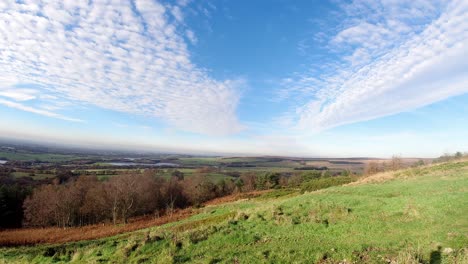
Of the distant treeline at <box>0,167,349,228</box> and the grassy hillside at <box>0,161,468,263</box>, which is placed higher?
the grassy hillside at <box>0,161,468,263</box>

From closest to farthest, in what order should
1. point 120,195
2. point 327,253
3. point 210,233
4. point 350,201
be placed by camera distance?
point 327,253, point 210,233, point 350,201, point 120,195

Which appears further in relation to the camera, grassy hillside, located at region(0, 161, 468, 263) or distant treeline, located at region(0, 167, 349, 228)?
distant treeline, located at region(0, 167, 349, 228)

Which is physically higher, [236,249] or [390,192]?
[390,192]

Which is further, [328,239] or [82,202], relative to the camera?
[82,202]

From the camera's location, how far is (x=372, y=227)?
1304 cm

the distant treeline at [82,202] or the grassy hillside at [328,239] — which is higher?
the grassy hillside at [328,239]

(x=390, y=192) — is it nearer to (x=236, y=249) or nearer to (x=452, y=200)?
(x=452, y=200)

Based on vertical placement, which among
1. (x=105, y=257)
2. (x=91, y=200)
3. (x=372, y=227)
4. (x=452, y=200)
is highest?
(x=452, y=200)

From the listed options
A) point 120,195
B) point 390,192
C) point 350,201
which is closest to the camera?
point 350,201

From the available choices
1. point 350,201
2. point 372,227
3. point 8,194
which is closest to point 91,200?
point 8,194

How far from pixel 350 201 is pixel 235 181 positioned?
256ft

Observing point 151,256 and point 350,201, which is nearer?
point 151,256

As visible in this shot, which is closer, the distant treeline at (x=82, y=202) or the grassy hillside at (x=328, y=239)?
the grassy hillside at (x=328, y=239)

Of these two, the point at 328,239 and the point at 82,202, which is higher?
the point at 328,239
